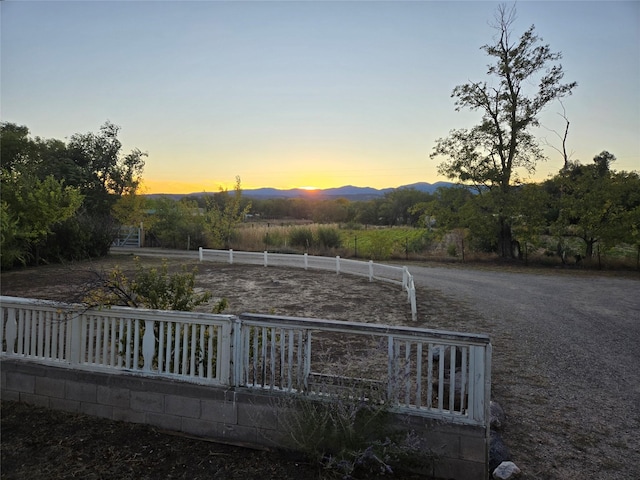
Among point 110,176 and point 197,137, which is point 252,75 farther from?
point 110,176

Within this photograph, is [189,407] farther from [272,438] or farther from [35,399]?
[35,399]

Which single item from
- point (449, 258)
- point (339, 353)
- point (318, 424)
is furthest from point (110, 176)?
point (318, 424)

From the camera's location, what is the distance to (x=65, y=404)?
13.0ft

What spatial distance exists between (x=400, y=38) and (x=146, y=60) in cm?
615

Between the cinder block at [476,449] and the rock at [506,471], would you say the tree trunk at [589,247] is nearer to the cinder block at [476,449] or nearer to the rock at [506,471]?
the rock at [506,471]

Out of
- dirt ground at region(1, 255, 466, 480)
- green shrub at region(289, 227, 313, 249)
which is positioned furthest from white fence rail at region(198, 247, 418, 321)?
dirt ground at region(1, 255, 466, 480)

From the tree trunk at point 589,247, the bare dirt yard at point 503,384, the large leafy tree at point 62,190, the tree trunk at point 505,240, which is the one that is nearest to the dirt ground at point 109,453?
the bare dirt yard at point 503,384

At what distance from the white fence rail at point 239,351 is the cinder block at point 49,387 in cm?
19

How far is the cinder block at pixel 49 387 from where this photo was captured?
397 cm

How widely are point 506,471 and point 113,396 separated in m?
3.45

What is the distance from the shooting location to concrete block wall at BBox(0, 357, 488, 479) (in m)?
3.05

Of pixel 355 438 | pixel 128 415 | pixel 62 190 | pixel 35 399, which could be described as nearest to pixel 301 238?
pixel 62 190

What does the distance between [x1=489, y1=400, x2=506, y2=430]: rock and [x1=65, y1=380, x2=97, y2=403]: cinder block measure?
3728 mm

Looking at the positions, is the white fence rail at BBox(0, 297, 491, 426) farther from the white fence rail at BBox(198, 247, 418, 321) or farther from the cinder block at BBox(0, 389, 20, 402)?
the white fence rail at BBox(198, 247, 418, 321)
